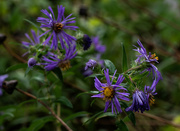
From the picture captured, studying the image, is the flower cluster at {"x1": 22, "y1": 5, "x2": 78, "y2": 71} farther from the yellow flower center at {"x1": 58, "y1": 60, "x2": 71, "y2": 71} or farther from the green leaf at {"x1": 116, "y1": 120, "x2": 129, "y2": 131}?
the green leaf at {"x1": 116, "y1": 120, "x2": 129, "y2": 131}

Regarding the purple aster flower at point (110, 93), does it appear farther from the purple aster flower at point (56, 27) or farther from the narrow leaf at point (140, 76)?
the purple aster flower at point (56, 27)

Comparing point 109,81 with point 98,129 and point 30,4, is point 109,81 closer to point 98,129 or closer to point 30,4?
point 98,129

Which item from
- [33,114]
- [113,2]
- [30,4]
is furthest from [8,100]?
[113,2]

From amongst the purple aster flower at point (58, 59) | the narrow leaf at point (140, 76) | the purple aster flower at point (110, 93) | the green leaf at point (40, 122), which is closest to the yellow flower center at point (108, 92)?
the purple aster flower at point (110, 93)

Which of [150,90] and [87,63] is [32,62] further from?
[150,90]

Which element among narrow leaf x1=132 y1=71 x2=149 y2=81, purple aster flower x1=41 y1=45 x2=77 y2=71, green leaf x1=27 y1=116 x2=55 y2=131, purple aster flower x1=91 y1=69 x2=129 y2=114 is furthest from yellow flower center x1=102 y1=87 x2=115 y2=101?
green leaf x1=27 y1=116 x2=55 y2=131

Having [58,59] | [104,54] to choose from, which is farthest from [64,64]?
[104,54]
